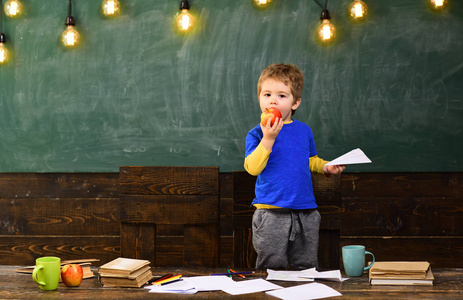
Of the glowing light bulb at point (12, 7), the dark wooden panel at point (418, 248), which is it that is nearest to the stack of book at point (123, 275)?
the dark wooden panel at point (418, 248)

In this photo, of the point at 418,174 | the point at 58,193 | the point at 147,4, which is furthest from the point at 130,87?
the point at 418,174

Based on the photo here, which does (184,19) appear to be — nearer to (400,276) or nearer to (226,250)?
(226,250)

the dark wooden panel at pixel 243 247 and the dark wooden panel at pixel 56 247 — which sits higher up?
the dark wooden panel at pixel 243 247

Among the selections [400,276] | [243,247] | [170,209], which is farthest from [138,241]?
[400,276]

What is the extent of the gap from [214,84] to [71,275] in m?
2.05

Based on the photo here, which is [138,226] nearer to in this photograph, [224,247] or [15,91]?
[224,247]

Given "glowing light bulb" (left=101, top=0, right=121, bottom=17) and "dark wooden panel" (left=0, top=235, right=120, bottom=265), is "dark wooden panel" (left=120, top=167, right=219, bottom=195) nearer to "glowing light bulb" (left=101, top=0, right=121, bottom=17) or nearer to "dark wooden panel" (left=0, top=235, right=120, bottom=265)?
"dark wooden panel" (left=0, top=235, right=120, bottom=265)

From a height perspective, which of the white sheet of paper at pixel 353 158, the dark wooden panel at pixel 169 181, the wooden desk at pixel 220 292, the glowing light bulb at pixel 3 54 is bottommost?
the wooden desk at pixel 220 292

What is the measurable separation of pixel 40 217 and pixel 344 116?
6.53ft

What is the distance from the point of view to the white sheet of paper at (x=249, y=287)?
1.40 m

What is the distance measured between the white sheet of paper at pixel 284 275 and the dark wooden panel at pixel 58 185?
1985 mm

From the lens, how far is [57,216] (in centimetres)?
342

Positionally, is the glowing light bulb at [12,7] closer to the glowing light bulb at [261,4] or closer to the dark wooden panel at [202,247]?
the glowing light bulb at [261,4]

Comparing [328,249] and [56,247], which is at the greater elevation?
[328,249]
